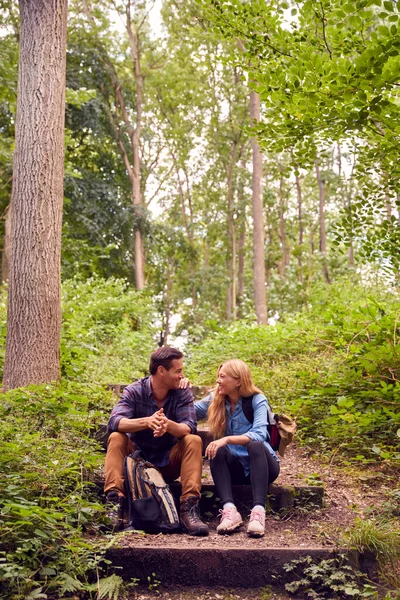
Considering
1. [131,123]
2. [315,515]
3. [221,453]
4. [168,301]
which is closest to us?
[315,515]

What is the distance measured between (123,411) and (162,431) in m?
0.39

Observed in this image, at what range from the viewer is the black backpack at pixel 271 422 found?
4.58 meters

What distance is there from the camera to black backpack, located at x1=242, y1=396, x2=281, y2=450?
4.58 m

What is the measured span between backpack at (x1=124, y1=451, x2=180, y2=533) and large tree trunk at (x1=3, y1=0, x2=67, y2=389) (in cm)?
214

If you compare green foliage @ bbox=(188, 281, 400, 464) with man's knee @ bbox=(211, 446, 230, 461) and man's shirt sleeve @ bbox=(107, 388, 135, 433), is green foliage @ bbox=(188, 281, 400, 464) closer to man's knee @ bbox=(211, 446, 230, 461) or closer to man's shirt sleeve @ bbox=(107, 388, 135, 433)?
man's knee @ bbox=(211, 446, 230, 461)

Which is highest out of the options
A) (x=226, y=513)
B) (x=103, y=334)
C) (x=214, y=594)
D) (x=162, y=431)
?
(x=103, y=334)

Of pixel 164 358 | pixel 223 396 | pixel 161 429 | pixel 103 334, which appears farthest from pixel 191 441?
pixel 103 334

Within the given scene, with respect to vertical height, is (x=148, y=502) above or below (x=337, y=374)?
below

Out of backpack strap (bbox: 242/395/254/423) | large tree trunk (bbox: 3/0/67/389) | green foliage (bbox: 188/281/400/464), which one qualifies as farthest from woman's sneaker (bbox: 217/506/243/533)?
large tree trunk (bbox: 3/0/67/389)

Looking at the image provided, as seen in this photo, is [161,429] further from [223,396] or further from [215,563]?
[215,563]

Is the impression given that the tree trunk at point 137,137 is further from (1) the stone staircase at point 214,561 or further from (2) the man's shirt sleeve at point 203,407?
(1) the stone staircase at point 214,561

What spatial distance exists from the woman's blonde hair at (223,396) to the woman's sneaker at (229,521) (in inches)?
26.4

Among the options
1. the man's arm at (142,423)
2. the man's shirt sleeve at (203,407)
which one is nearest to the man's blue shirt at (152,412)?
the man's arm at (142,423)

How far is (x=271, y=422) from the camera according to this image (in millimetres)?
4559
